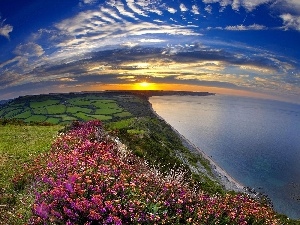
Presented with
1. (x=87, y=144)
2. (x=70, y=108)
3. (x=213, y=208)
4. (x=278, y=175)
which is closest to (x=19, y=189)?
(x=87, y=144)

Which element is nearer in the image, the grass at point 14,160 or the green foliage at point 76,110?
the grass at point 14,160

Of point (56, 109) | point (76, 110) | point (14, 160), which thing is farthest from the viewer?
point (56, 109)

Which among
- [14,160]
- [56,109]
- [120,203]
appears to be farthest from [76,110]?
[120,203]

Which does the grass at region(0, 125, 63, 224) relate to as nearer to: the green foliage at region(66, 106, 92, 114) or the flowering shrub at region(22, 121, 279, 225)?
the flowering shrub at region(22, 121, 279, 225)

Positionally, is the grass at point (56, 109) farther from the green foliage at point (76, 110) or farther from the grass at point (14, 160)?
the grass at point (14, 160)

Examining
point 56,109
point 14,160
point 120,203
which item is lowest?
point 56,109

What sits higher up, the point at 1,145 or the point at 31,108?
the point at 1,145

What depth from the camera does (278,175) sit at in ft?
215

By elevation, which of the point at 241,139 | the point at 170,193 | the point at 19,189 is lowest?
the point at 241,139

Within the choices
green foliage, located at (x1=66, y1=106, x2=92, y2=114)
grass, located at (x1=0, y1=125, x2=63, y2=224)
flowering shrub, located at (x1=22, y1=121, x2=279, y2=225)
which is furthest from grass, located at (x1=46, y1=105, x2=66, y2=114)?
flowering shrub, located at (x1=22, y1=121, x2=279, y2=225)

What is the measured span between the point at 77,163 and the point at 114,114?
408ft

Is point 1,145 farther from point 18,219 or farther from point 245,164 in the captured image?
point 245,164

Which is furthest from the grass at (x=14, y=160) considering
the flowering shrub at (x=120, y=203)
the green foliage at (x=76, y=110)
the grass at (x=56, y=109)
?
the grass at (x=56, y=109)

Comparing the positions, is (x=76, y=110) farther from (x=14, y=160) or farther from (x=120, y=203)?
(x=120, y=203)
